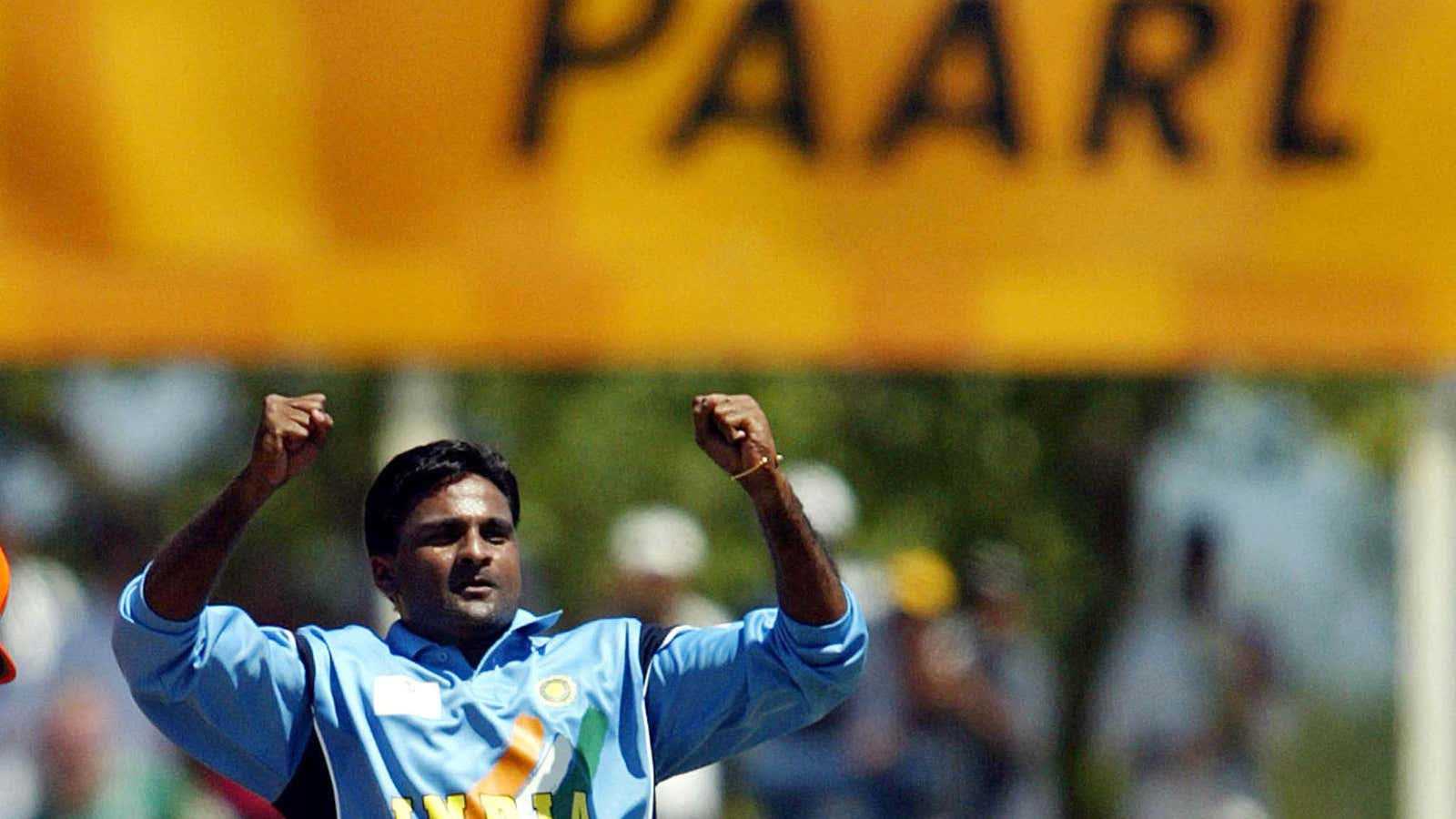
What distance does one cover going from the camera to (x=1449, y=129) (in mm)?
7789

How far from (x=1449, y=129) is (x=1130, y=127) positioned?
93 cm

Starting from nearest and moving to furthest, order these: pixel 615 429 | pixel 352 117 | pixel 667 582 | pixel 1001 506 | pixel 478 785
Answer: pixel 478 785 < pixel 352 117 < pixel 667 582 < pixel 1001 506 < pixel 615 429

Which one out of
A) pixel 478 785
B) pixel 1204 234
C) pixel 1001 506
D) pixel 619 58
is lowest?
pixel 1001 506

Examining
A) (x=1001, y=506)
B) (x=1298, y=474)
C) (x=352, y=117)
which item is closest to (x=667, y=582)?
(x=352, y=117)

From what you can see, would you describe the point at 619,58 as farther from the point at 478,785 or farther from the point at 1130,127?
the point at 478,785

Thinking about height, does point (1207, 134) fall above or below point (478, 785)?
above

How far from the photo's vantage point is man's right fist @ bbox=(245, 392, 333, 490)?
12.2ft

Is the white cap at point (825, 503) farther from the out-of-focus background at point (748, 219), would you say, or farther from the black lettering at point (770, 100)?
the black lettering at point (770, 100)

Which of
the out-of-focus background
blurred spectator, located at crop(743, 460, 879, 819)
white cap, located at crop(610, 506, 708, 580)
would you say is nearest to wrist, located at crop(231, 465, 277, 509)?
the out-of-focus background

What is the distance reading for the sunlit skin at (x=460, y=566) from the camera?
402 cm

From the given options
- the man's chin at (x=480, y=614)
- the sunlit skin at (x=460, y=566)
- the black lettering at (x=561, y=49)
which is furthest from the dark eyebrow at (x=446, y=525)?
the black lettering at (x=561, y=49)

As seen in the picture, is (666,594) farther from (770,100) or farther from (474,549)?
(474,549)

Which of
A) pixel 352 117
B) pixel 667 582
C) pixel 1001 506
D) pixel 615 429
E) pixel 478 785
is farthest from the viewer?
pixel 615 429

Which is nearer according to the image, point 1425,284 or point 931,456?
point 1425,284
